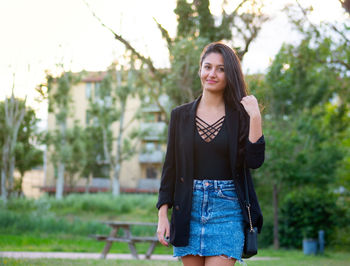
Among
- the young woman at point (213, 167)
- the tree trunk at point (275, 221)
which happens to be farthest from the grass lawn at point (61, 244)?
the young woman at point (213, 167)

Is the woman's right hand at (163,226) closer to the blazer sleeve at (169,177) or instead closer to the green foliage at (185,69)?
the blazer sleeve at (169,177)

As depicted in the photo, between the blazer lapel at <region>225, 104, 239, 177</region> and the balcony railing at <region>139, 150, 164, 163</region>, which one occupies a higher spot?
the balcony railing at <region>139, 150, 164, 163</region>

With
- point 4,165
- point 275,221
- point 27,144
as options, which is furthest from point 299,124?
point 27,144

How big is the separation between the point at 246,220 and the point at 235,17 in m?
10.5

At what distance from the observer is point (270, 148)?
Answer: 1731cm

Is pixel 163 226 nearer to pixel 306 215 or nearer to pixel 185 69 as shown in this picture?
pixel 185 69

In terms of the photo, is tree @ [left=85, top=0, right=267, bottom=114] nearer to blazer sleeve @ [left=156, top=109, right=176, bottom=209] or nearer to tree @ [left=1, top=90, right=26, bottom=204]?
blazer sleeve @ [left=156, top=109, right=176, bottom=209]

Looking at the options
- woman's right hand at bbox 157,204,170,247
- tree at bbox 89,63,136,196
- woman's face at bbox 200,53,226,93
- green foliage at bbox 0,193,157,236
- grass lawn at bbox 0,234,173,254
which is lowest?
grass lawn at bbox 0,234,173,254

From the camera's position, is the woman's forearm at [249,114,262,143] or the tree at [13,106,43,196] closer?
the woman's forearm at [249,114,262,143]

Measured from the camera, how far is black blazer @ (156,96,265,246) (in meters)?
2.99

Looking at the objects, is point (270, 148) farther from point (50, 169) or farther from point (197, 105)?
point (50, 169)

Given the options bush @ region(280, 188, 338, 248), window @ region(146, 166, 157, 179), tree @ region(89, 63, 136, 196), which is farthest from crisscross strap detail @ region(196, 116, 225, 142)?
window @ region(146, 166, 157, 179)

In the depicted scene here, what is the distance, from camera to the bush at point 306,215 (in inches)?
719

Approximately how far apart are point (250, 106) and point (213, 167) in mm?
408
